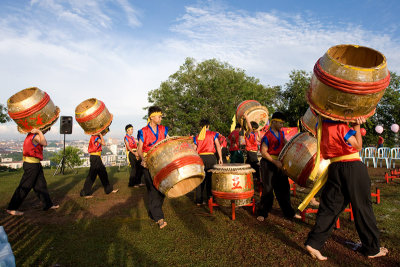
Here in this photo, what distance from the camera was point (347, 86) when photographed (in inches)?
102

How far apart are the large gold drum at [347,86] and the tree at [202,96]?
2177cm

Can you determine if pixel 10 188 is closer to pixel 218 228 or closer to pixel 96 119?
pixel 96 119

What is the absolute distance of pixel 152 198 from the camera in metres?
4.80

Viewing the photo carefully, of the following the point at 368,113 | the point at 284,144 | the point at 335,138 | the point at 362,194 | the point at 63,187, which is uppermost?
the point at 368,113

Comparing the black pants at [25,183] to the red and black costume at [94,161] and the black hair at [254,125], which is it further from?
the black hair at [254,125]

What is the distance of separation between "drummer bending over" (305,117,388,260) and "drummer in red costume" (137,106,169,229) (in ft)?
8.43

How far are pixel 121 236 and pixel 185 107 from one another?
24.9 metres

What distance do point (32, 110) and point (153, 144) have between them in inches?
95.0

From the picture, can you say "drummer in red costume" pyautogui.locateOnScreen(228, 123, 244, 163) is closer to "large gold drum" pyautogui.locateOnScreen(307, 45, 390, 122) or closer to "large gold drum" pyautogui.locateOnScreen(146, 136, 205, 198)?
"large gold drum" pyautogui.locateOnScreen(146, 136, 205, 198)

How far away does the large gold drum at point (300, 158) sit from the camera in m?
4.43

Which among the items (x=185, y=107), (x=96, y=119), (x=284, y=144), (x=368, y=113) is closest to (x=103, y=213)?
(x=96, y=119)

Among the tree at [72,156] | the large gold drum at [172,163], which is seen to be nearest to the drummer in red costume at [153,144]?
the large gold drum at [172,163]

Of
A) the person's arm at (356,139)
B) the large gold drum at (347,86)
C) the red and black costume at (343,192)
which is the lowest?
the red and black costume at (343,192)

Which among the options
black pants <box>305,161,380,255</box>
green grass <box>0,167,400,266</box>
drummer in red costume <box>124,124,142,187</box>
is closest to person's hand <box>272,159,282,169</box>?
green grass <box>0,167,400,266</box>
